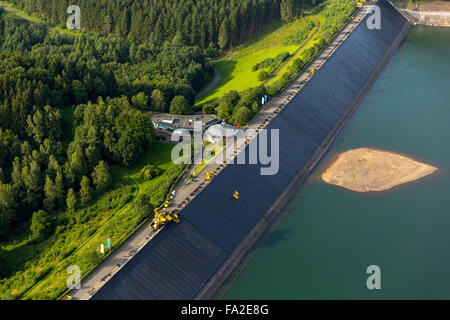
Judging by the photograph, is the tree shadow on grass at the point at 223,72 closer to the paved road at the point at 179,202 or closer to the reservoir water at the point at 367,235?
the paved road at the point at 179,202

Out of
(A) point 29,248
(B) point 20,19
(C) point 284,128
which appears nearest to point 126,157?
(A) point 29,248

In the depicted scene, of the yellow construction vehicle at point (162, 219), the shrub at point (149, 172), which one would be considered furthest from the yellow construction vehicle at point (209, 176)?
the yellow construction vehicle at point (162, 219)

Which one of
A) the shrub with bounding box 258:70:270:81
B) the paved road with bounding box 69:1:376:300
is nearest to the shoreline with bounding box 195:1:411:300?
the paved road with bounding box 69:1:376:300

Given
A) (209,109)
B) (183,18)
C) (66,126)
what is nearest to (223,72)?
(183,18)

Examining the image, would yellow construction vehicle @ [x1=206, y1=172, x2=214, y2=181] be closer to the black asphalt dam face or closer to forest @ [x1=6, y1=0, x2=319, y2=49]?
the black asphalt dam face

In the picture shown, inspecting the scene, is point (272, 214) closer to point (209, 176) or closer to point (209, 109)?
point (209, 176)

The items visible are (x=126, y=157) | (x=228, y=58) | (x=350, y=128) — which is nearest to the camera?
(x=126, y=157)

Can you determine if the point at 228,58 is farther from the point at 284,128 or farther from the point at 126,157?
the point at 126,157
